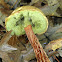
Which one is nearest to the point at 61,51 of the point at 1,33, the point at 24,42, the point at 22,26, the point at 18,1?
the point at 24,42

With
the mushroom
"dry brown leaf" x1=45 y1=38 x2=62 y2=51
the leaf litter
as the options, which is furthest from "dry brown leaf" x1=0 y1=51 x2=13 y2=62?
"dry brown leaf" x1=45 y1=38 x2=62 y2=51

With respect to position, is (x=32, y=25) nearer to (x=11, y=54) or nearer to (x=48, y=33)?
(x=48, y=33)

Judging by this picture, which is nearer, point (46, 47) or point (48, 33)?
point (46, 47)

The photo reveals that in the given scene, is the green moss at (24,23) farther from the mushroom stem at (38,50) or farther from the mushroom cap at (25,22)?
the mushroom stem at (38,50)

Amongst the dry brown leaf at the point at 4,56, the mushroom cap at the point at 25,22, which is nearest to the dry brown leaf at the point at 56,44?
the mushroom cap at the point at 25,22

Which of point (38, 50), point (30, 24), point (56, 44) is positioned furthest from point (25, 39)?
point (56, 44)

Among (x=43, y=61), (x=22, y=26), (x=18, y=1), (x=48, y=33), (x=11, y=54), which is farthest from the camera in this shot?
(x=18, y=1)

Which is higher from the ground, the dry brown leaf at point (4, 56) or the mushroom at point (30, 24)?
the mushroom at point (30, 24)

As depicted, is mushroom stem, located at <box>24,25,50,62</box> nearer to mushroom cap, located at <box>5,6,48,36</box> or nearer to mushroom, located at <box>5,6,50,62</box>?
mushroom, located at <box>5,6,50,62</box>
